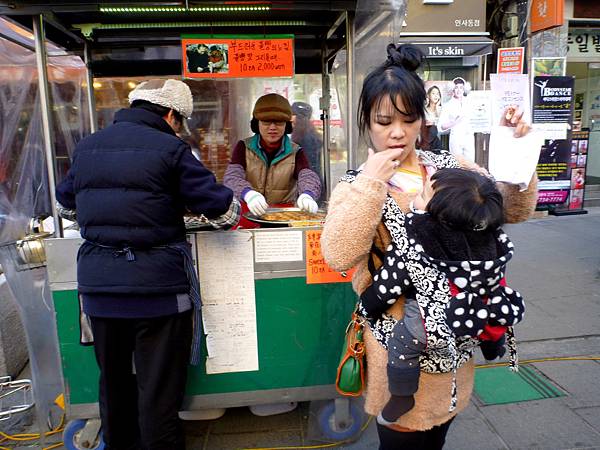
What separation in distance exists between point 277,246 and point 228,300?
0.37 metres

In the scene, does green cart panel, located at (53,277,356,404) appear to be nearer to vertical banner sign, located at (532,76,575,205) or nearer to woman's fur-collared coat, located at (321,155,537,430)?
woman's fur-collared coat, located at (321,155,537,430)

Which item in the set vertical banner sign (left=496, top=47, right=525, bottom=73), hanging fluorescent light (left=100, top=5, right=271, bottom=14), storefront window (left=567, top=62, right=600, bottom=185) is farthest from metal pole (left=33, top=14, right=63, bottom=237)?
storefront window (left=567, top=62, right=600, bottom=185)

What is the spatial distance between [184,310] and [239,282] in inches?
14.4

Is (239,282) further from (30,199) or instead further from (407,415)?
(30,199)

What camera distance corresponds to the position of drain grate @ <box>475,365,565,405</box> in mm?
3121

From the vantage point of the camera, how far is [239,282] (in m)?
2.43

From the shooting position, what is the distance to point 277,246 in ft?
7.98

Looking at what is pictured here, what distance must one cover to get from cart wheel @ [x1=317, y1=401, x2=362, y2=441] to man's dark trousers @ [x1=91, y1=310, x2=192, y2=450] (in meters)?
0.81

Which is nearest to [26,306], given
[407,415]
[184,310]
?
[184,310]

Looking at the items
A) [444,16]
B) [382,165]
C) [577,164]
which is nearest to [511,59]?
[444,16]

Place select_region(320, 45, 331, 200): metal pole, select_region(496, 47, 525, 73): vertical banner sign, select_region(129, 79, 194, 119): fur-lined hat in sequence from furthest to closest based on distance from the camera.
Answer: select_region(496, 47, 525, 73): vertical banner sign → select_region(320, 45, 331, 200): metal pole → select_region(129, 79, 194, 119): fur-lined hat

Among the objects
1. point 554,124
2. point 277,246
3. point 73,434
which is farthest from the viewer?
point 554,124

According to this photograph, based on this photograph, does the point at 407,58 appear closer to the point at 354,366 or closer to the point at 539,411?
the point at 354,366

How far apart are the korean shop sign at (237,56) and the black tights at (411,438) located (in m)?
2.22
